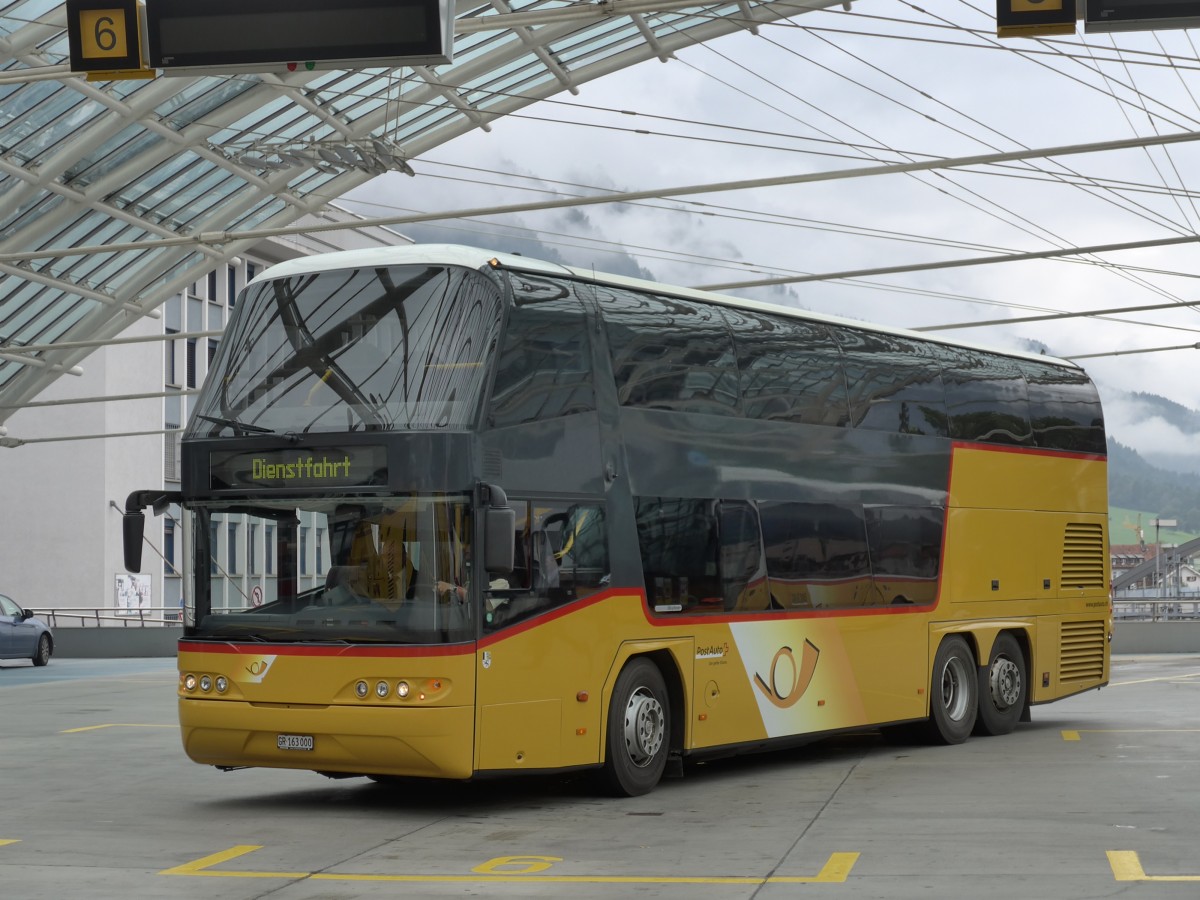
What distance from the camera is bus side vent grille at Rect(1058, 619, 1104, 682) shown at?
2027 cm

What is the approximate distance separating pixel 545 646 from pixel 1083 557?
9.65 meters

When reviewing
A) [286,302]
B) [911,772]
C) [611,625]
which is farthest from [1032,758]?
[286,302]

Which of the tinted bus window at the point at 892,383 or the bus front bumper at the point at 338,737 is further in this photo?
the tinted bus window at the point at 892,383

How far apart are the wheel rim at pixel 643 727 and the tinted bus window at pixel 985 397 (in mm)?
5878

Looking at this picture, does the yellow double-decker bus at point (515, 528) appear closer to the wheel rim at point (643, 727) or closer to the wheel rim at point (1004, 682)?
the wheel rim at point (643, 727)

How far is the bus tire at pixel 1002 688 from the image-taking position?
18.8 m

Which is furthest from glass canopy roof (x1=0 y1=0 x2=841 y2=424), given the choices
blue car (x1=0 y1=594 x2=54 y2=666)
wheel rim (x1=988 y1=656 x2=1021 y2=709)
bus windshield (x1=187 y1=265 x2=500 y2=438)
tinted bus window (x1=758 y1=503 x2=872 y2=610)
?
bus windshield (x1=187 y1=265 x2=500 y2=438)

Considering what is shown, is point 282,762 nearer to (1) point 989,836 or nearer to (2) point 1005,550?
(1) point 989,836

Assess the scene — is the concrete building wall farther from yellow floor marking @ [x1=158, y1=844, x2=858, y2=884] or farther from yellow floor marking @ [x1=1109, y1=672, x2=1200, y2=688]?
yellow floor marking @ [x1=158, y1=844, x2=858, y2=884]

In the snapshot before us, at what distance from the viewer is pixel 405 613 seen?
12438 mm

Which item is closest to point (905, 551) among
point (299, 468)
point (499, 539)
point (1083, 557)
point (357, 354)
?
point (1083, 557)

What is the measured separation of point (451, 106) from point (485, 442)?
24.2 metres

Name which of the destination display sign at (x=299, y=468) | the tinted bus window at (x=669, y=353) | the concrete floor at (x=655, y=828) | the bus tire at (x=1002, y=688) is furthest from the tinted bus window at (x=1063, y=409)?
the destination display sign at (x=299, y=468)

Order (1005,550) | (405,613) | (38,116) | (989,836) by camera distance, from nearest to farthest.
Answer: (989,836) < (405,613) < (1005,550) < (38,116)
